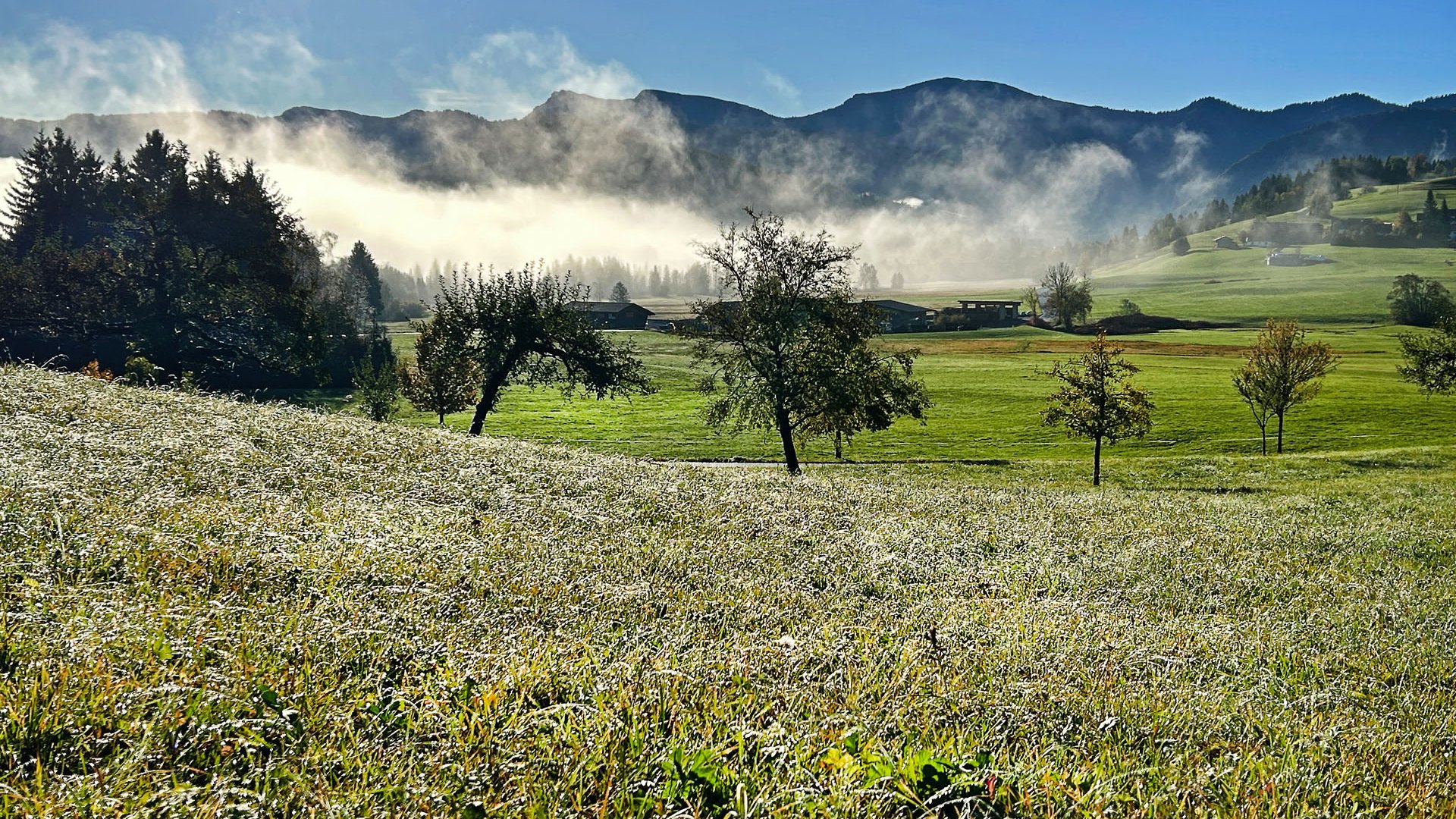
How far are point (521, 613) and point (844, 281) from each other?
30.6 metres

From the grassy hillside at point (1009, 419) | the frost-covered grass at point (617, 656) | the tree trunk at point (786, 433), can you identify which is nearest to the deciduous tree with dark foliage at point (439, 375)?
the grassy hillside at point (1009, 419)

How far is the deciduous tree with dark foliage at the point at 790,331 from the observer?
3234cm

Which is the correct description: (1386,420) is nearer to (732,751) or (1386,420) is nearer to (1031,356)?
(1031,356)

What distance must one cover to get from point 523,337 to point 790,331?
569 inches

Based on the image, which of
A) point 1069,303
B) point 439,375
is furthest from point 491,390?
point 1069,303

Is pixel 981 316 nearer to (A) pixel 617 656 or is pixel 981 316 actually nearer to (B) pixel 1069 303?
(B) pixel 1069 303

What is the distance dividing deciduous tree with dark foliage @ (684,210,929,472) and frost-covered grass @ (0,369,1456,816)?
2143cm

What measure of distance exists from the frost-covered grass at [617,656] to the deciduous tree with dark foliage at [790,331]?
2143 centimetres

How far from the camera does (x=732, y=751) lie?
3.69 meters

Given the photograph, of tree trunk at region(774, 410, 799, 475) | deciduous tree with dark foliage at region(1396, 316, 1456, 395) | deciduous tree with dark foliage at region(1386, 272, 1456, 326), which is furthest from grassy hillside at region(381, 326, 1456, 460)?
→ deciduous tree with dark foliage at region(1386, 272, 1456, 326)

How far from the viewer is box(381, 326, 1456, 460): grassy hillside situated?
53.3 m

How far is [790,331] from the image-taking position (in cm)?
3234

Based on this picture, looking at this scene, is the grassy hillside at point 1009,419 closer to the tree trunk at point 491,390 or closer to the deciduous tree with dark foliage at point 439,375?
the deciduous tree with dark foliage at point 439,375

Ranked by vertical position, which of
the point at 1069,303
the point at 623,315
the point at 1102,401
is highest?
the point at 623,315
